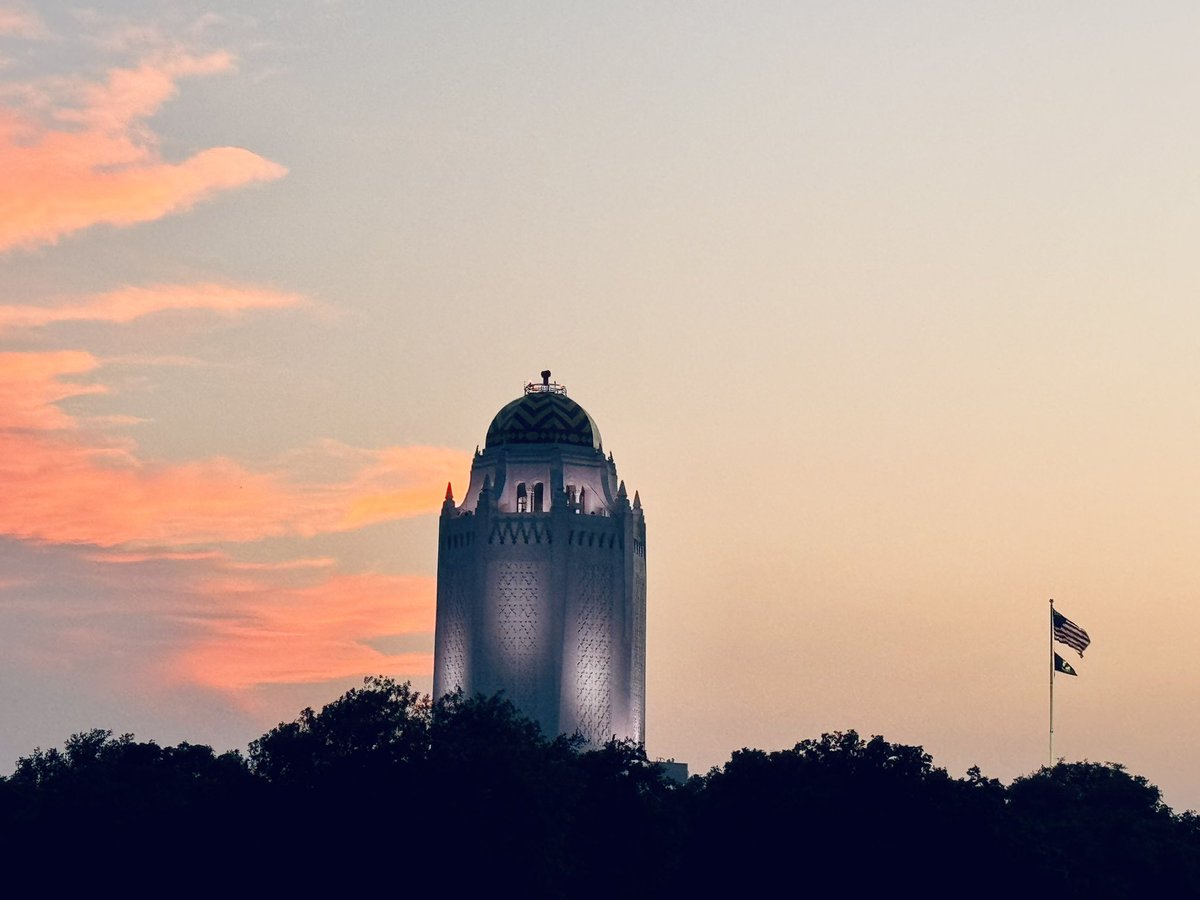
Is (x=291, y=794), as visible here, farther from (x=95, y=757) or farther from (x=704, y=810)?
(x=95, y=757)

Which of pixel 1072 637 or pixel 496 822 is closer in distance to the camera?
pixel 496 822

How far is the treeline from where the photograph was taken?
414 ft

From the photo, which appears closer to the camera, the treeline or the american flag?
the treeline

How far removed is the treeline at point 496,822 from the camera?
126312 mm

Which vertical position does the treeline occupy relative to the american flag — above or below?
below

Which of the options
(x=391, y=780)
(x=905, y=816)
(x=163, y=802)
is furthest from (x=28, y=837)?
(x=905, y=816)

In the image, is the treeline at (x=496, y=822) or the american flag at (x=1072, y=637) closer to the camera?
the treeline at (x=496, y=822)

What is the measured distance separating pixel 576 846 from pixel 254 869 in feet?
72.6

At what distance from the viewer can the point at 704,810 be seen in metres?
→ 152

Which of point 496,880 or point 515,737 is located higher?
point 515,737

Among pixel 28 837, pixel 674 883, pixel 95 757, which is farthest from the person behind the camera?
pixel 95 757

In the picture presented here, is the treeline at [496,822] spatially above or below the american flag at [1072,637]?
below

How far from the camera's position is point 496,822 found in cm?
12719

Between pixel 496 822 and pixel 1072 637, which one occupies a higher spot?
pixel 1072 637
